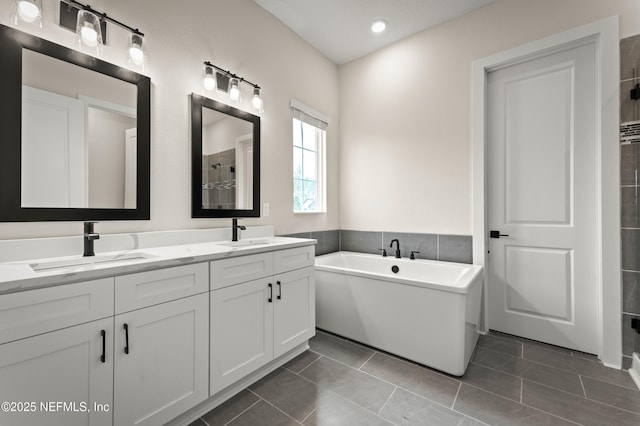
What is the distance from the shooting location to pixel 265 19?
2.54 m

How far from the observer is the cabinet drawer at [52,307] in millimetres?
903

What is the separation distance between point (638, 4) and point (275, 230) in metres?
3.13

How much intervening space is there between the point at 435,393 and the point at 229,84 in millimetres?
2594

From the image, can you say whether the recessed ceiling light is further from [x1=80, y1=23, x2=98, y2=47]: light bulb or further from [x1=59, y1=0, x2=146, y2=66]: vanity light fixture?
[x1=80, y1=23, x2=98, y2=47]: light bulb

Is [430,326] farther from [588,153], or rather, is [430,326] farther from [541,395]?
[588,153]

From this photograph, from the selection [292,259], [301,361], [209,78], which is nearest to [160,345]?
[292,259]

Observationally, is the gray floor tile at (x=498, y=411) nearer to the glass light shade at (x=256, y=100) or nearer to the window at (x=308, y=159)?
the window at (x=308, y=159)

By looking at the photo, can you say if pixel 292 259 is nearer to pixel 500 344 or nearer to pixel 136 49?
pixel 136 49

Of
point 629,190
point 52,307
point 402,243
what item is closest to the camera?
point 52,307

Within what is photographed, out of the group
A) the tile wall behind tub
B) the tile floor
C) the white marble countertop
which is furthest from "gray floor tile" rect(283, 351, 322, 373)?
the tile wall behind tub

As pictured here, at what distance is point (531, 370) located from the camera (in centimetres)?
191

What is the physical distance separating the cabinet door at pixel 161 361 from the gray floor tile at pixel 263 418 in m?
Answer: 0.24

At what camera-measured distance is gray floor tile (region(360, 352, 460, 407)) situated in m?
1.67

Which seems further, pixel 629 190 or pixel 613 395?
pixel 629 190
